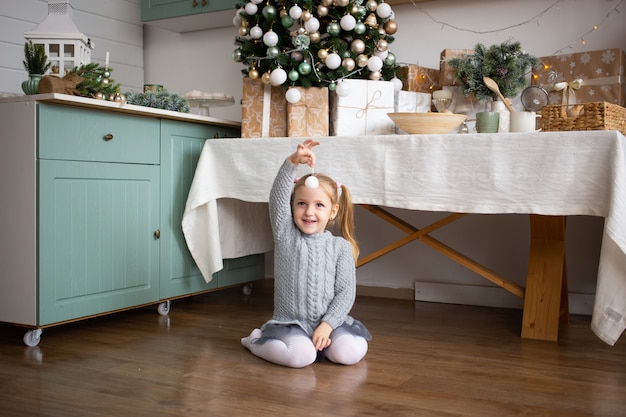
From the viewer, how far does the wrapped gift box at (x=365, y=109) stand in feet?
8.87

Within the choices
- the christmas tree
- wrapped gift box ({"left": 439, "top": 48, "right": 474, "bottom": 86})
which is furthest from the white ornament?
wrapped gift box ({"left": 439, "top": 48, "right": 474, "bottom": 86})

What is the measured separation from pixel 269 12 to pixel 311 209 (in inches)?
39.4

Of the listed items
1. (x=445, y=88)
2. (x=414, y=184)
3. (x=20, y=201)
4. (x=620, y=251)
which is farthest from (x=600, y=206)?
(x=20, y=201)

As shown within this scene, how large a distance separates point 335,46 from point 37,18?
1.58 metres

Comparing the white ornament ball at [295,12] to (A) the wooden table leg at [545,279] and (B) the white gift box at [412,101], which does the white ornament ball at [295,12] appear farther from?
(A) the wooden table leg at [545,279]

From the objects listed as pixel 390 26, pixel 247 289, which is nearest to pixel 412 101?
pixel 390 26

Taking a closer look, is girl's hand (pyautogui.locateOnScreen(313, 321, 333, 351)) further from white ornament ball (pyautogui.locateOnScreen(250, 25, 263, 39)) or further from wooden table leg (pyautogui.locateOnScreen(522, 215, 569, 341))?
white ornament ball (pyautogui.locateOnScreen(250, 25, 263, 39))

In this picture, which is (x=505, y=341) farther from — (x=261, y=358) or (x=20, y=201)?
(x=20, y=201)

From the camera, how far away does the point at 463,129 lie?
263cm

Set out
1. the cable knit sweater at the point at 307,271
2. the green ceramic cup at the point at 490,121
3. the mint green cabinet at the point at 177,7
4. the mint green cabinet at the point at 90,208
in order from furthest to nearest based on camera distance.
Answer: the mint green cabinet at the point at 177,7
the green ceramic cup at the point at 490,121
the mint green cabinet at the point at 90,208
the cable knit sweater at the point at 307,271

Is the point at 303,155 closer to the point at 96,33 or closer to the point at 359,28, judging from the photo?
the point at 359,28

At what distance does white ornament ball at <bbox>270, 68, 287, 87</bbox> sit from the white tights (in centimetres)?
107

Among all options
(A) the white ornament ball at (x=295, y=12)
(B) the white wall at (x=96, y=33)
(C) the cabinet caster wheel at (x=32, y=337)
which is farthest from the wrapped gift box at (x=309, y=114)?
(B) the white wall at (x=96, y=33)

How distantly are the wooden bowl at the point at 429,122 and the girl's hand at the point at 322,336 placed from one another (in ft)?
2.66
